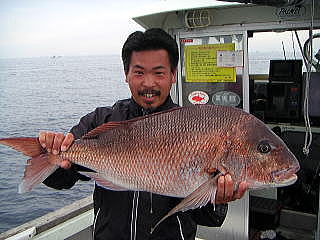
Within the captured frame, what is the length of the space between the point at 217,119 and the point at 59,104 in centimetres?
952

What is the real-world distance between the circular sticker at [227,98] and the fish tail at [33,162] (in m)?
2.60

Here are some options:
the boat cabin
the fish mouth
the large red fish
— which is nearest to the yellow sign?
the boat cabin

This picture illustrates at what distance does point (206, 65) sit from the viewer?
Answer: 13.4ft

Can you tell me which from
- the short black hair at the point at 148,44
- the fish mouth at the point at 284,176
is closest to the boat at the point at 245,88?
the short black hair at the point at 148,44

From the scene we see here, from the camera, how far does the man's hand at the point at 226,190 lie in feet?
5.74

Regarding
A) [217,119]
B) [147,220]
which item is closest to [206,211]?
[147,220]

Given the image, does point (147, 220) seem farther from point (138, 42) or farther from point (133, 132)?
point (138, 42)

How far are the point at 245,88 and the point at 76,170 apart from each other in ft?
8.00

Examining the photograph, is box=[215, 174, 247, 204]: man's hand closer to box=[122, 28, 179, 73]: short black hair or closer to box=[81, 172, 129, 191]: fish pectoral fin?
box=[81, 172, 129, 191]: fish pectoral fin

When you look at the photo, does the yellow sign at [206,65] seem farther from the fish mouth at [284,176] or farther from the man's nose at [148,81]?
the fish mouth at [284,176]

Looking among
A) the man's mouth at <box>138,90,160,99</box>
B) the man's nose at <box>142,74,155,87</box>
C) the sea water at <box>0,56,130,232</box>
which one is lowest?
the sea water at <box>0,56,130,232</box>

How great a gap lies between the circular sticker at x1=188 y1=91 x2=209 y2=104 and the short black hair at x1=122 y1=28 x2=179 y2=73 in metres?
1.98

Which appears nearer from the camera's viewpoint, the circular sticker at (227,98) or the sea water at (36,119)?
the circular sticker at (227,98)

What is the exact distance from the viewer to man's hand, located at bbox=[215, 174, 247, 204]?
1.75 metres
